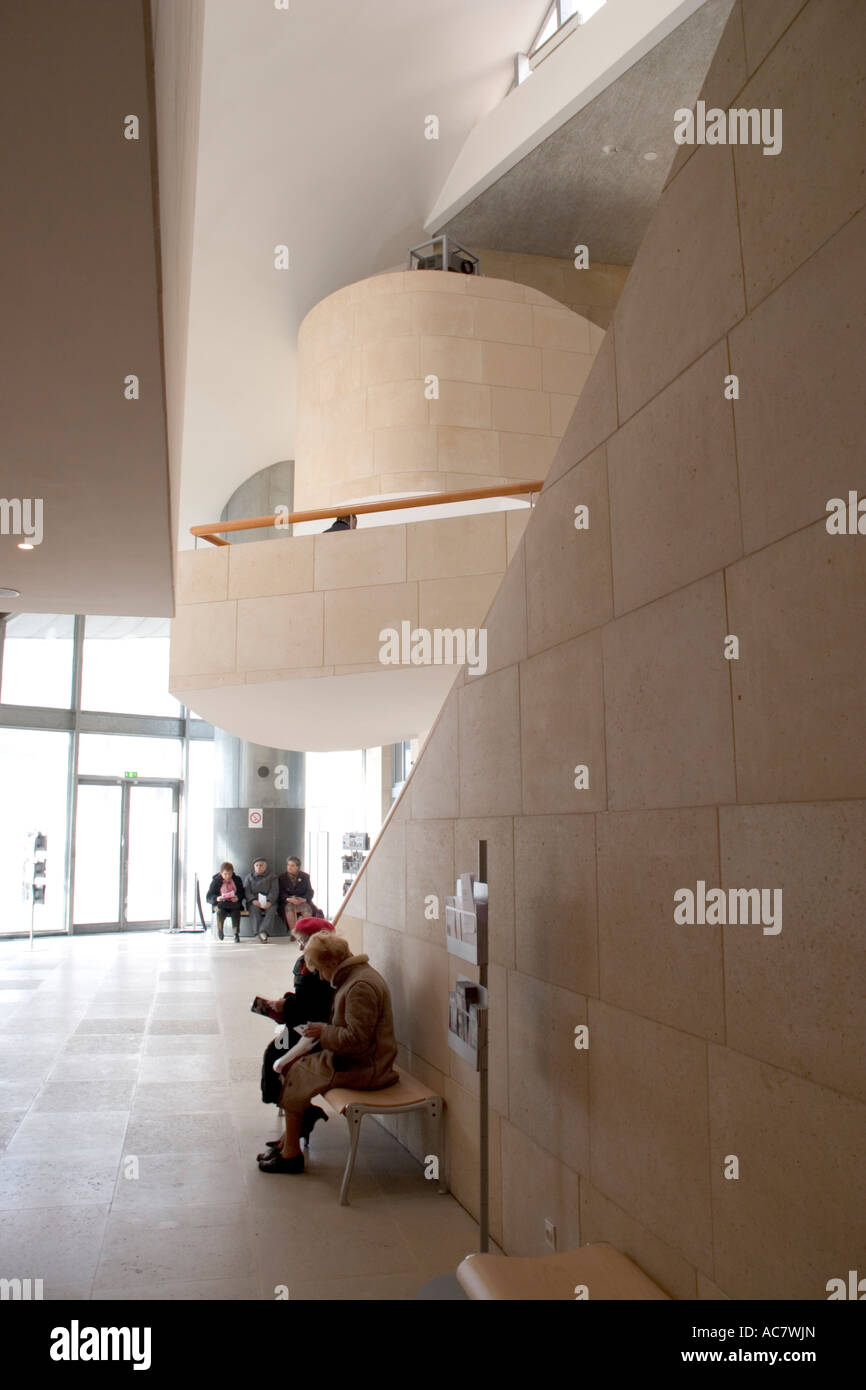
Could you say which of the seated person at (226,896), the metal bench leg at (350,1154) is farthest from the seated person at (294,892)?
the metal bench leg at (350,1154)

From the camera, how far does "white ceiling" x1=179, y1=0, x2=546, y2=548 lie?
11039 mm

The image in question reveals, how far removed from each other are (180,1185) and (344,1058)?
3.58 feet

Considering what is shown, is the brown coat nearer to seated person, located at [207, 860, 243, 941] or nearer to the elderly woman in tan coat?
the elderly woman in tan coat

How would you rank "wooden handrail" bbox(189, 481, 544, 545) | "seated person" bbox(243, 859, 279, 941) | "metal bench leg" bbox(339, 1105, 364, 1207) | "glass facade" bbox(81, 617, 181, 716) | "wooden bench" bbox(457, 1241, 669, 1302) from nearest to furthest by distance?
"wooden bench" bbox(457, 1241, 669, 1302) → "metal bench leg" bbox(339, 1105, 364, 1207) → "wooden handrail" bbox(189, 481, 544, 545) → "seated person" bbox(243, 859, 279, 941) → "glass facade" bbox(81, 617, 181, 716)

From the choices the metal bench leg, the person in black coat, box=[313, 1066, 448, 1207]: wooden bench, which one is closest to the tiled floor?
the metal bench leg

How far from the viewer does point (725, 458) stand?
3.02 meters

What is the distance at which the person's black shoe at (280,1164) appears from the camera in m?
5.72

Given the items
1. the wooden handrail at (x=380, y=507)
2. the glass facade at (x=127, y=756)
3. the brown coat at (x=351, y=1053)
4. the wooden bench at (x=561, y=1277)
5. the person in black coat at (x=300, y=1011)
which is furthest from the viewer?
the glass facade at (x=127, y=756)

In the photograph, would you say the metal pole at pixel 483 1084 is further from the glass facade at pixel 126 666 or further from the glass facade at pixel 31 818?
the glass facade at pixel 126 666

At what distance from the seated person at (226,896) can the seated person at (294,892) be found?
77 centimetres

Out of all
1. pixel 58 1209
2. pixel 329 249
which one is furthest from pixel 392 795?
pixel 58 1209

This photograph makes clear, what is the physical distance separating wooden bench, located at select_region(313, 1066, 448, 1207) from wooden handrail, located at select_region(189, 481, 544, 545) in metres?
4.87
